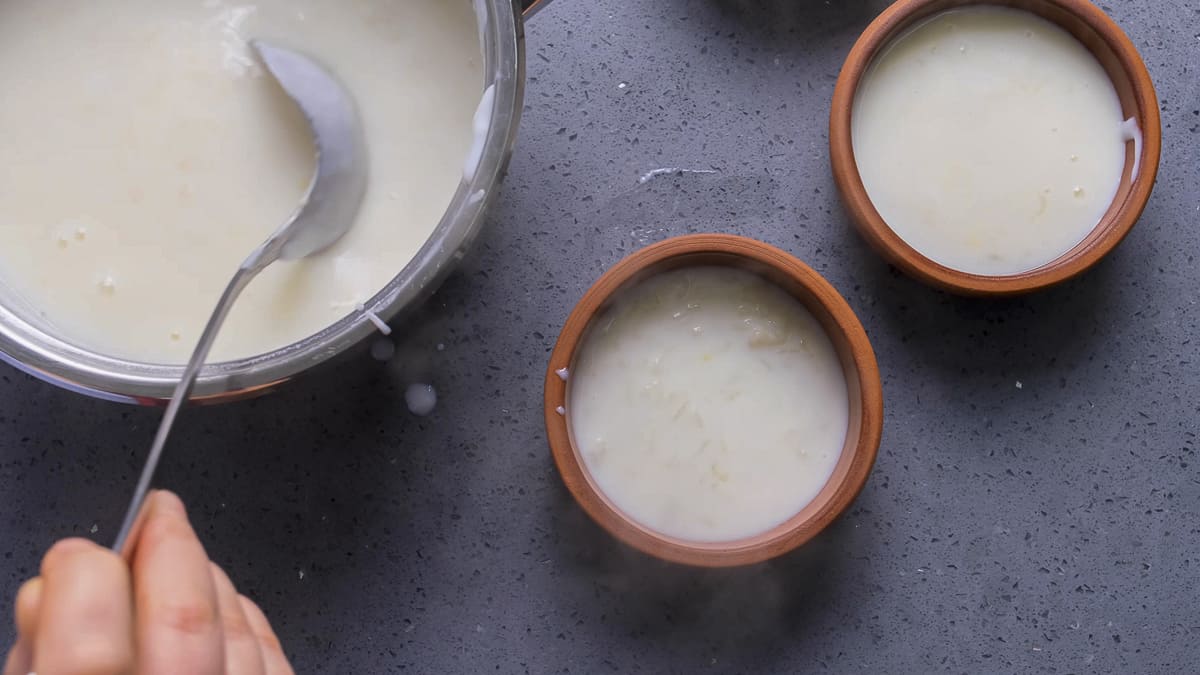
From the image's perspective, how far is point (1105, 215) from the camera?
0.98m

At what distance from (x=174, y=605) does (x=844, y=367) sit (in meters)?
0.64

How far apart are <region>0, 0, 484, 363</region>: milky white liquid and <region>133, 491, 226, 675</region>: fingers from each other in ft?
0.91

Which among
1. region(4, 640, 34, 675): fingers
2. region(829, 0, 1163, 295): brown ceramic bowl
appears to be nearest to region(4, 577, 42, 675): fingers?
region(4, 640, 34, 675): fingers

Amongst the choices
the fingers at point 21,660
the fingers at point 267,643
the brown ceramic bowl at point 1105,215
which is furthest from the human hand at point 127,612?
the brown ceramic bowl at point 1105,215

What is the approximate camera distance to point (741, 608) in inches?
39.6

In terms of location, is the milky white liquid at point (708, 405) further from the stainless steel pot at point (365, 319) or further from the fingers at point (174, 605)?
the fingers at point (174, 605)

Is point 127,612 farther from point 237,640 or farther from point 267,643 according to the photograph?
point 267,643

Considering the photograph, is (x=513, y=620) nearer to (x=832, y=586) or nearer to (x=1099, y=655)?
(x=832, y=586)

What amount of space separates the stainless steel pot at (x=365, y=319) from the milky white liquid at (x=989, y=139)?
0.40 m

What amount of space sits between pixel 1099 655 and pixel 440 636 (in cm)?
70

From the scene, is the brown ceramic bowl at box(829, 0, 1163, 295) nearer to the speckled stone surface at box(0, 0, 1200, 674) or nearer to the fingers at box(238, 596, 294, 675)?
the speckled stone surface at box(0, 0, 1200, 674)

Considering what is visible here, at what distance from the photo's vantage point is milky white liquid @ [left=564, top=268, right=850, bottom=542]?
95 cm

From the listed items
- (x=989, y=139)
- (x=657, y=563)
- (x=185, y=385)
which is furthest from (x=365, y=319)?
(x=989, y=139)

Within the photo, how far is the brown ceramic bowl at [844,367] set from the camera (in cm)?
89
